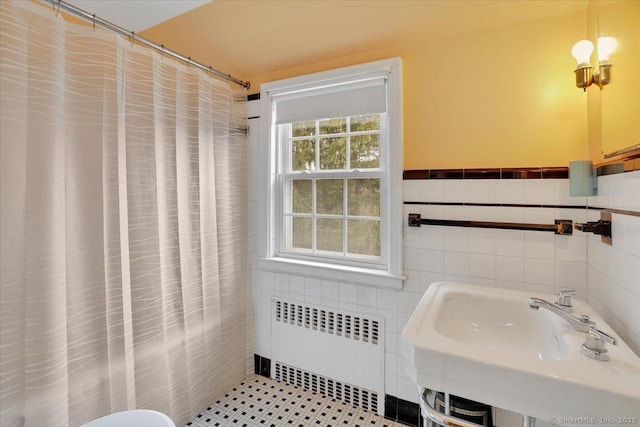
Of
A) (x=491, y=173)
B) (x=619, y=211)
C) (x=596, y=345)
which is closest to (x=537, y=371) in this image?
(x=596, y=345)

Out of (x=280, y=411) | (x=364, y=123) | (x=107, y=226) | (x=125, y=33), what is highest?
(x=125, y=33)

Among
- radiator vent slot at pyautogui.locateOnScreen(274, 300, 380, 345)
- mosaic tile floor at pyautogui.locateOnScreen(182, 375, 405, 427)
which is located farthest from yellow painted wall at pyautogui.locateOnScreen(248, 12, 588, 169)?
mosaic tile floor at pyautogui.locateOnScreen(182, 375, 405, 427)

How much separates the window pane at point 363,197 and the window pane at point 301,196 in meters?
0.30

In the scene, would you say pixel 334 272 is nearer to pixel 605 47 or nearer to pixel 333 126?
pixel 333 126

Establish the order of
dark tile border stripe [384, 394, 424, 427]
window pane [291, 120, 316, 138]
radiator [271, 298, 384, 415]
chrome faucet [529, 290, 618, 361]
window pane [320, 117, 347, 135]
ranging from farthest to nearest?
window pane [291, 120, 316, 138], window pane [320, 117, 347, 135], radiator [271, 298, 384, 415], dark tile border stripe [384, 394, 424, 427], chrome faucet [529, 290, 618, 361]

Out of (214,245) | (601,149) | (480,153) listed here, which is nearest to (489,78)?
(480,153)

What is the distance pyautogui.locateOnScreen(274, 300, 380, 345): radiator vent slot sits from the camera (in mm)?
1909

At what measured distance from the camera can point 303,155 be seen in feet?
7.31

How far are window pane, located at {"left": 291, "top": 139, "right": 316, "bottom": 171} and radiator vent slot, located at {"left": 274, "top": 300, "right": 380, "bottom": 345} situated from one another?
972 millimetres

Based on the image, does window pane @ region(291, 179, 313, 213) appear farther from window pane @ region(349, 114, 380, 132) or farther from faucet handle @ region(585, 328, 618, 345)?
faucet handle @ region(585, 328, 618, 345)

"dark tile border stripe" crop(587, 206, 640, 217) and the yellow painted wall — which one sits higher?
the yellow painted wall

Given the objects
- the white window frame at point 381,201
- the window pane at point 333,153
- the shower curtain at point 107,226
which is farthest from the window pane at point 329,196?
the shower curtain at point 107,226

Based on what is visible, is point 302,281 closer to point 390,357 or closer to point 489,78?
point 390,357

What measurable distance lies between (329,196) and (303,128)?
0.54 m
